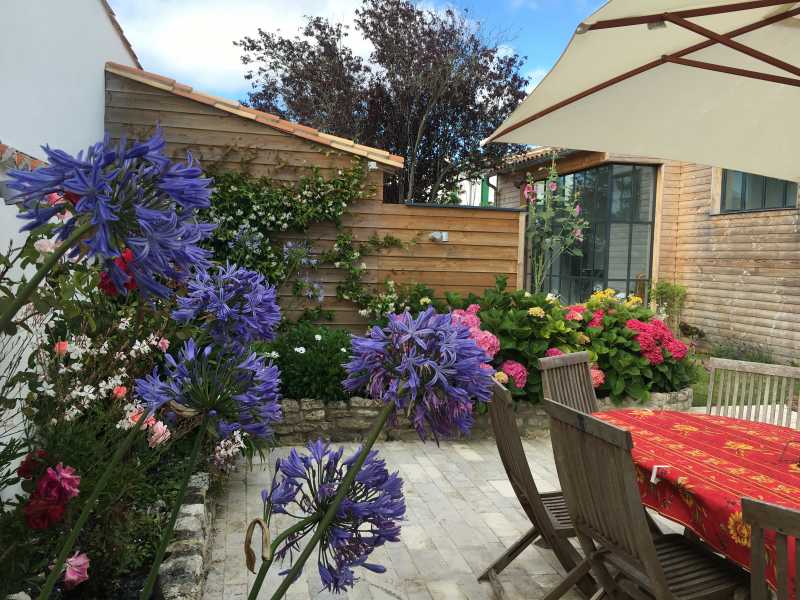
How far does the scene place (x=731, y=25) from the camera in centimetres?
304

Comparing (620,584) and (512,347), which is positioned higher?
(512,347)

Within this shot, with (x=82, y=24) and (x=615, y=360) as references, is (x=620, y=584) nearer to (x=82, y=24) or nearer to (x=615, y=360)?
(x=615, y=360)

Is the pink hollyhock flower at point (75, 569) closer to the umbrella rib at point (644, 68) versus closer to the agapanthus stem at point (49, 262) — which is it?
the agapanthus stem at point (49, 262)

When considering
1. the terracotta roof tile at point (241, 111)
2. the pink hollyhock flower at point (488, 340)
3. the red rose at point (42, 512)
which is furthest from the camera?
the terracotta roof tile at point (241, 111)


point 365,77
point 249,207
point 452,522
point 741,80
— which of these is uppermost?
point 365,77

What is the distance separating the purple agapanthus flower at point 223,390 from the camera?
104cm

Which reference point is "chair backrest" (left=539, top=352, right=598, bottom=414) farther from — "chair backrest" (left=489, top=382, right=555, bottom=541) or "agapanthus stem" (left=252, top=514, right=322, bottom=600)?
"agapanthus stem" (left=252, top=514, right=322, bottom=600)

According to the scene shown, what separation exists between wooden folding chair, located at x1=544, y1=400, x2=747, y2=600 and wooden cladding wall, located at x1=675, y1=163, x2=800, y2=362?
8.09 m

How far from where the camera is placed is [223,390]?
41.4 inches

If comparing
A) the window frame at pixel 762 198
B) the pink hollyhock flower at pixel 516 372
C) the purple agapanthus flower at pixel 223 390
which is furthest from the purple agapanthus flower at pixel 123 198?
the window frame at pixel 762 198

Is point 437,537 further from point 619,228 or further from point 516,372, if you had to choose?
point 619,228

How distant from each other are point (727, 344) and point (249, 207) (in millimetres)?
8052

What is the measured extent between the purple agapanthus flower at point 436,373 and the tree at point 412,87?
47.4 feet

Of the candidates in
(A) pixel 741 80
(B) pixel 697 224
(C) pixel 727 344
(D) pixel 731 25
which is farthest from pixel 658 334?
(B) pixel 697 224
